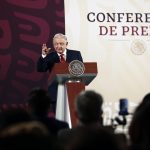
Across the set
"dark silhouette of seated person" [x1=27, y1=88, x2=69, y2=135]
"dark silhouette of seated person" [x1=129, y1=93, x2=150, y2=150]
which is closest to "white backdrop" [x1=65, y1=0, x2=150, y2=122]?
"dark silhouette of seated person" [x1=27, y1=88, x2=69, y2=135]

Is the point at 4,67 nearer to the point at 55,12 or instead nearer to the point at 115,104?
the point at 55,12

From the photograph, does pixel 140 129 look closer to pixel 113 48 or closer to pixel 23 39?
pixel 23 39

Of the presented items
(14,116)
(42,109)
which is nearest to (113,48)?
(42,109)

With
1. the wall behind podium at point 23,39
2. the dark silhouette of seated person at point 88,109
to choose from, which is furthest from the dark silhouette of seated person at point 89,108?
the wall behind podium at point 23,39

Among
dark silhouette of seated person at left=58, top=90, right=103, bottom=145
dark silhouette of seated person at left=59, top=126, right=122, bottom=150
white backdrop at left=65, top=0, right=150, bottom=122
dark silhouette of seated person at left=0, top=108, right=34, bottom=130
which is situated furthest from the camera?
white backdrop at left=65, top=0, right=150, bottom=122

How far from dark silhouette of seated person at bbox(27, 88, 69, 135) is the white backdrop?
4.37m

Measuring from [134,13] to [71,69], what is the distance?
3454 millimetres

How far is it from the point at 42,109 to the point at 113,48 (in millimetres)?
4775

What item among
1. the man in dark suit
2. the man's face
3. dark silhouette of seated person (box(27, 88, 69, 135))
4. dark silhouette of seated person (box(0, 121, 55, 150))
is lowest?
dark silhouette of seated person (box(27, 88, 69, 135))

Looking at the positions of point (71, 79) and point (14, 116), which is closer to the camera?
point (14, 116)

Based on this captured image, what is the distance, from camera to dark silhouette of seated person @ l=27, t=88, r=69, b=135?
2.93 meters

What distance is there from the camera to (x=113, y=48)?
7781mm

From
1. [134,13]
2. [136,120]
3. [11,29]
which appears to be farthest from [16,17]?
[136,120]

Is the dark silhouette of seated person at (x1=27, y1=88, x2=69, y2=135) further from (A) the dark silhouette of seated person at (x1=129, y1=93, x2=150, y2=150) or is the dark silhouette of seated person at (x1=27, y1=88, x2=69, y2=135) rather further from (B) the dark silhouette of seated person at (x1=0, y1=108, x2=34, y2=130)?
(B) the dark silhouette of seated person at (x1=0, y1=108, x2=34, y2=130)
